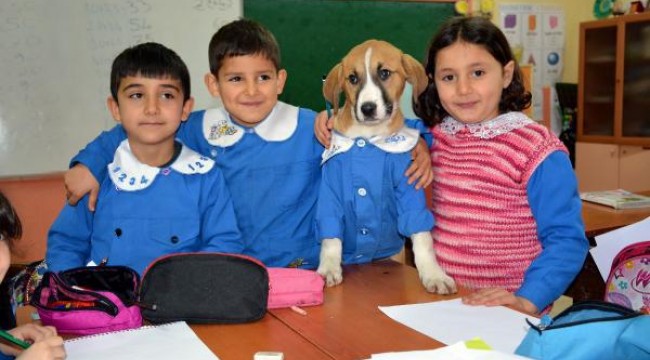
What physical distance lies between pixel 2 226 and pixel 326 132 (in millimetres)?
979

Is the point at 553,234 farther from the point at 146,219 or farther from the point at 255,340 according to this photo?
the point at 146,219

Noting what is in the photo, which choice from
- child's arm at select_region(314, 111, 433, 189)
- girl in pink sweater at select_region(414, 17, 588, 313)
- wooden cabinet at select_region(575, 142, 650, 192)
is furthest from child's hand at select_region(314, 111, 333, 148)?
wooden cabinet at select_region(575, 142, 650, 192)

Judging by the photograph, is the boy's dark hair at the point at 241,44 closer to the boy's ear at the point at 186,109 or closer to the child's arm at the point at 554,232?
the boy's ear at the point at 186,109

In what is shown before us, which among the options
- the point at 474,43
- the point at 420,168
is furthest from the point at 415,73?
the point at 420,168

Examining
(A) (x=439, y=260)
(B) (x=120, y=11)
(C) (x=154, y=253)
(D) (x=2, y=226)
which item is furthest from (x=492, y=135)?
(B) (x=120, y=11)

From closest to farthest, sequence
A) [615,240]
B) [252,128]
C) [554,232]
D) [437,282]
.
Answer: [437,282] < [554,232] < [252,128] < [615,240]

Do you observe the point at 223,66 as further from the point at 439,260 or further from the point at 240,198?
A: the point at 439,260

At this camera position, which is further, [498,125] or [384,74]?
[384,74]

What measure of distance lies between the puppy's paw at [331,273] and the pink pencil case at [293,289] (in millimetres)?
169

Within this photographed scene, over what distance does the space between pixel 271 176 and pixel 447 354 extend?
3.37 ft

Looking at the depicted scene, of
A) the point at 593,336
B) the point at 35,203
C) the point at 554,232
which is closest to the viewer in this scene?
the point at 593,336

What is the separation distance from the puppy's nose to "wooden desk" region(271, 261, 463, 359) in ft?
1.52

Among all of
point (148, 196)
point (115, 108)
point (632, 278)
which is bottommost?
point (632, 278)

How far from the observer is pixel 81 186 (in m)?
1.74
